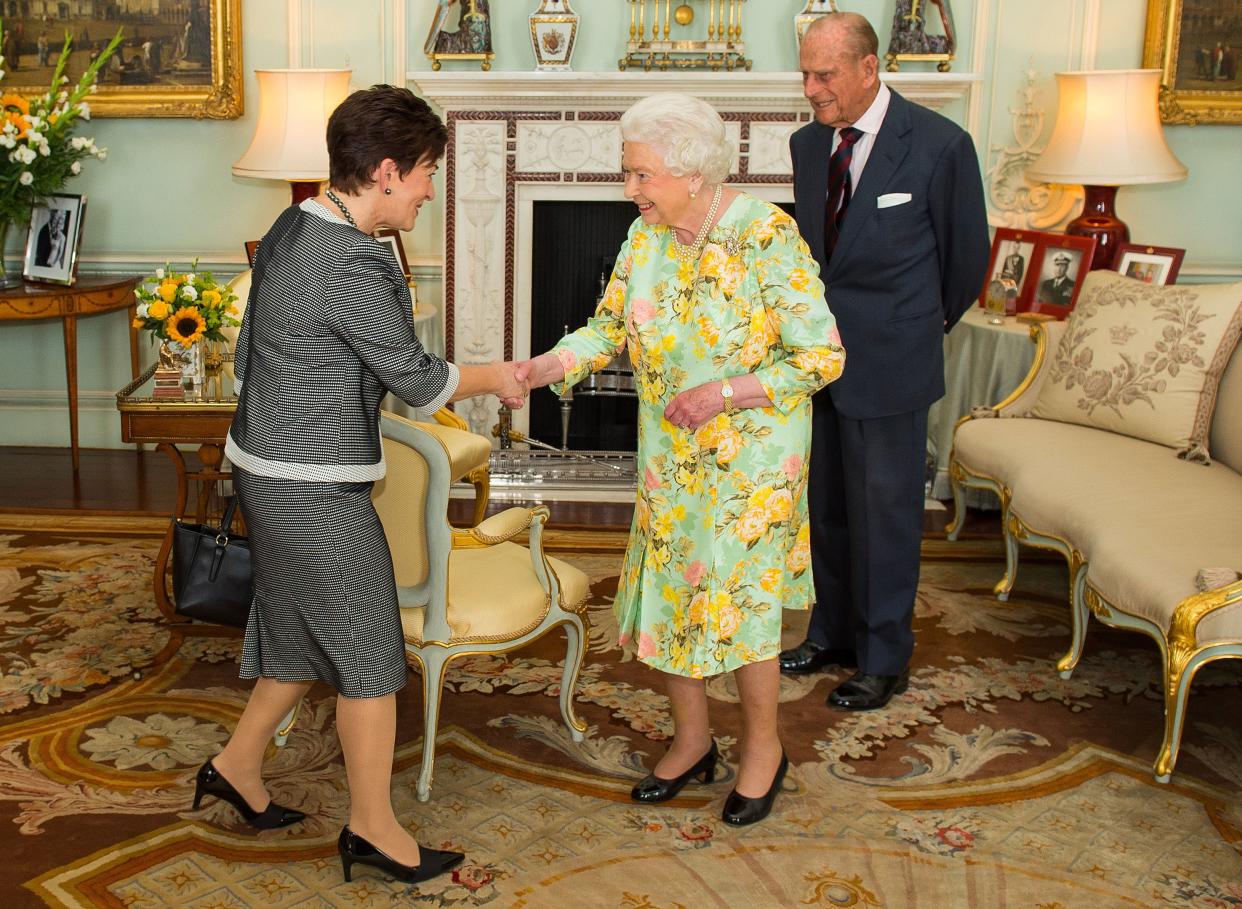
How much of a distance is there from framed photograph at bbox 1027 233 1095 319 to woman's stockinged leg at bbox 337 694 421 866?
3.92m

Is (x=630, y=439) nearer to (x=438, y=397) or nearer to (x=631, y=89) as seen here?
(x=631, y=89)

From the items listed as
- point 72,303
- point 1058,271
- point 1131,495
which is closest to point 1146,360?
point 1131,495

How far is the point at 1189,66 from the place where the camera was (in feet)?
19.2

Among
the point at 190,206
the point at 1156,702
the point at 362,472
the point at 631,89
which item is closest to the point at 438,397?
the point at 362,472

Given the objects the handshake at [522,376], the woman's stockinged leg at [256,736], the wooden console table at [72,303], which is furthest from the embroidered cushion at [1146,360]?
the wooden console table at [72,303]

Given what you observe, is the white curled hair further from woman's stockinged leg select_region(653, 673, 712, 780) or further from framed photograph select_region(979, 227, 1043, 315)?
framed photograph select_region(979, 227, 1043, 315)

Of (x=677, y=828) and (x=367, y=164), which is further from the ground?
(x=367, y=164)

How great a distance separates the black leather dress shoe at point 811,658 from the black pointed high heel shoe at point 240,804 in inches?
58.7

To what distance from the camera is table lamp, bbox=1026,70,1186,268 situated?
538cm

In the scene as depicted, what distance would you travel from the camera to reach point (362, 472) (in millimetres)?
2500

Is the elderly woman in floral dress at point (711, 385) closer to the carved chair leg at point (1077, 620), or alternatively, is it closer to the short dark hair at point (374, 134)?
the short dark hair at point (374, 134)

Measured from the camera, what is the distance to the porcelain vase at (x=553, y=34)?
227 inches

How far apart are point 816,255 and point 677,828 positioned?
158 centimetres

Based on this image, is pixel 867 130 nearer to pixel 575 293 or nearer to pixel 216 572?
pixel 216 572
